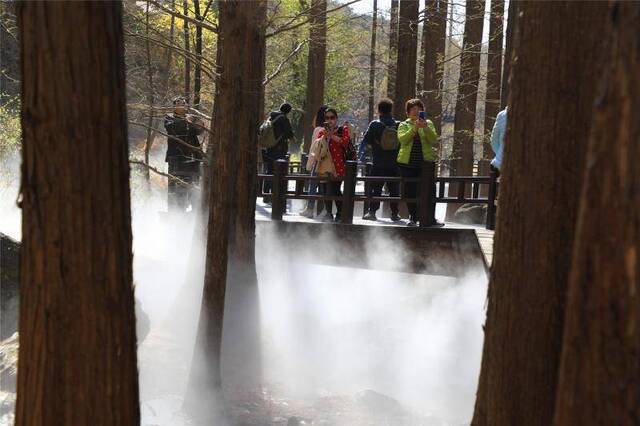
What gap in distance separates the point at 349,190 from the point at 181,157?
3.80m

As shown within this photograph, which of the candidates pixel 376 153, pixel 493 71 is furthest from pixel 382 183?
pixel 493 71

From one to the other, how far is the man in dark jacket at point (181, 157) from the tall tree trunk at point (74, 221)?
27.3 ft

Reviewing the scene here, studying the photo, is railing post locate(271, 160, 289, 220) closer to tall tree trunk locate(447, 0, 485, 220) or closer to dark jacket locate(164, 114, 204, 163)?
dark jacket locate(164, 114, 204, 163)

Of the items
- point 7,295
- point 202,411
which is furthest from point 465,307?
point 7,295

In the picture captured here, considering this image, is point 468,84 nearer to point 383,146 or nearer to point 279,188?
point 383,146

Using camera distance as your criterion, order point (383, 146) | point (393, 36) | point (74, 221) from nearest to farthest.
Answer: point (74, 221)
point (383, 146)
point (393, 36)

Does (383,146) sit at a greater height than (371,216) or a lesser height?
greater

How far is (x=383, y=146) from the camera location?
12375mm

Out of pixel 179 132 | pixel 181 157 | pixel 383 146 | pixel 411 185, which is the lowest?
pixel 411 185

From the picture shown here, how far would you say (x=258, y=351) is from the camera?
475 inches

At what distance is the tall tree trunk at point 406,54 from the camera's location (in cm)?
1672

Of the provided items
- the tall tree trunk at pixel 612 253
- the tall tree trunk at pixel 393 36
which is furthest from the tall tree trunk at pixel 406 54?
the tall tree trunk at pixel 612 253

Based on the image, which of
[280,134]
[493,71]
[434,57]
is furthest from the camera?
[434,57]

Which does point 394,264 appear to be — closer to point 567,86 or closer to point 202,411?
point 202,411
